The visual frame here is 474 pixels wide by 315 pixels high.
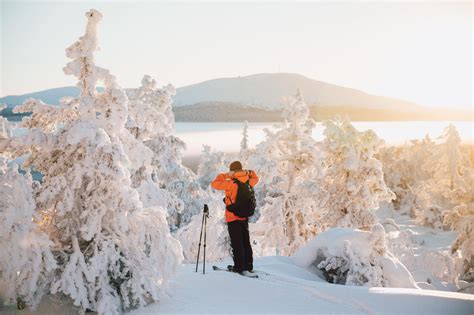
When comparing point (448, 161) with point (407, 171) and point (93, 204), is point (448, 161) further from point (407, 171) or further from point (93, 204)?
point (93, 204)

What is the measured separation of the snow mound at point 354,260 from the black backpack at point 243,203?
3.15 m

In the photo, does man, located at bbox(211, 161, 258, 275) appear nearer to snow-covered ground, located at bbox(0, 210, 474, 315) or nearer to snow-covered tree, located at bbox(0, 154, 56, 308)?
snow-covered ground, located at bbox(0, 210, 474, 315)

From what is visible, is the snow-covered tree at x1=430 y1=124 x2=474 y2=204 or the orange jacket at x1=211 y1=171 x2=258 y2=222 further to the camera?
the snow-covered tree at x1=430 y1=124 x2=474 y2=204

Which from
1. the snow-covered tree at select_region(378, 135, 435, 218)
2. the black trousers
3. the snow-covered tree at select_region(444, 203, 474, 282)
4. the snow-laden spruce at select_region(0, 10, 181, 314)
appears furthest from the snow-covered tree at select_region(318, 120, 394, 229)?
the snow-covered tree at select_region(378, 135, 435, 218)

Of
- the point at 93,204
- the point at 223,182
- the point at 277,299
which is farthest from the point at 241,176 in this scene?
the point at 93,204

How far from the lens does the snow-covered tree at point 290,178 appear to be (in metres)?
21.3

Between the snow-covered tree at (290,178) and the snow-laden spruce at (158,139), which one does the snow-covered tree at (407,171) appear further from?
the snow-covered tree at (290,178)

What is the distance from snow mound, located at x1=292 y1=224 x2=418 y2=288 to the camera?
36.4 feet

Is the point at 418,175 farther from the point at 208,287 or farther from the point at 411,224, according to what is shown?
the point at 208,287

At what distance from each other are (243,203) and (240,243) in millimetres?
876

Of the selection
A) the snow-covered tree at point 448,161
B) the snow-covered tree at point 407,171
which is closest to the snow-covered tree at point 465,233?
the snow-covered tree at point 448,161

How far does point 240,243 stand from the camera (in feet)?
30.2

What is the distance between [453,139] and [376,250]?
35372mm

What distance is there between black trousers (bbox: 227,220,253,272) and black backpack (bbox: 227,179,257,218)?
10.1 inches
